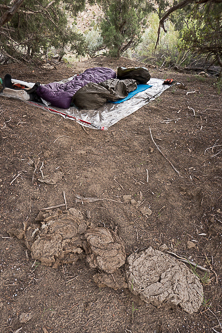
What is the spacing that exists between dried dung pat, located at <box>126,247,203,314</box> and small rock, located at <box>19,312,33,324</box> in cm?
64

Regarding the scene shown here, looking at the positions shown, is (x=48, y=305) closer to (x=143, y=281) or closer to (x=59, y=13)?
(x=143, y=281)

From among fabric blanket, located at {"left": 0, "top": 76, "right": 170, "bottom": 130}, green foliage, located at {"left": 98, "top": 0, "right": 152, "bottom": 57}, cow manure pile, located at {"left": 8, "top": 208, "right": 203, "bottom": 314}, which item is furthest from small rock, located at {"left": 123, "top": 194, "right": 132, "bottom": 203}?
green foliage, located at {"left": 98, "top": 0, "right": 152, "bottom": 57}

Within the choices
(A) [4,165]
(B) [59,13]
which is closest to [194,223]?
(A) [4,165]

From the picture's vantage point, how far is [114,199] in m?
2.07

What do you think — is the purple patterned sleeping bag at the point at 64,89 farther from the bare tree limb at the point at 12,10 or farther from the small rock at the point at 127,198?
the small rock at the point at 127,198

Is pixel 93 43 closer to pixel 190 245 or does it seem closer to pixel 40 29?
pixel 40 29

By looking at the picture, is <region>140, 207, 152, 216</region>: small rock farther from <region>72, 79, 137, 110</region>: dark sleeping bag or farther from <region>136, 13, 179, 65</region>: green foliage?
<region>136, 13, 179, 65</region>: green foliage

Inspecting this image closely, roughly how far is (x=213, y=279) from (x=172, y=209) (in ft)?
2.17

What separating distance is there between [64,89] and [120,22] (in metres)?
4.12

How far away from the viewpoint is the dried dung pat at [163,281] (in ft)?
4.52

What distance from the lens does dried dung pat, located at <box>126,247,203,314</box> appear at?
138cm

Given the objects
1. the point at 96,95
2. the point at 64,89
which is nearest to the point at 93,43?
the point at 64,89

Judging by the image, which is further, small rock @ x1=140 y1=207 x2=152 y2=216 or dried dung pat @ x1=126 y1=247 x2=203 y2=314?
small rock @ x1=140 y1=207 x2=152 y2=216

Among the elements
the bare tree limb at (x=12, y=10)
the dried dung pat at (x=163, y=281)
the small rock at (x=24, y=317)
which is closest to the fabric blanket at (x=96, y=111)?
the bare tree limb at (x=12, y=10)
